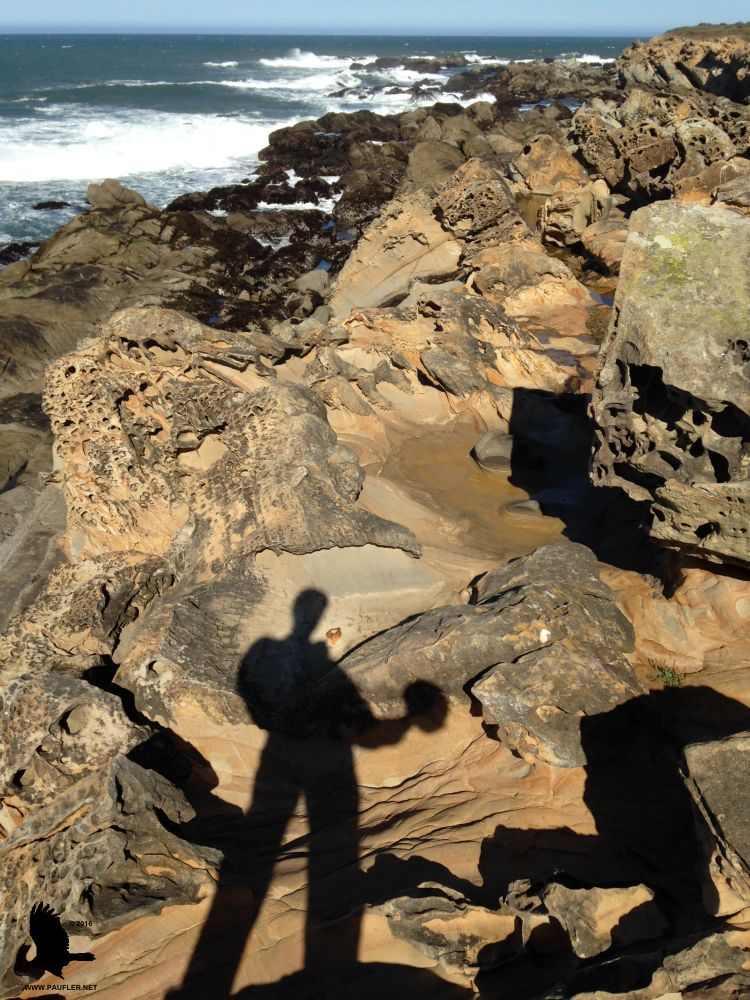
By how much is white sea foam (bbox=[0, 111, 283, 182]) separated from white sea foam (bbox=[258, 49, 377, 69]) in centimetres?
4403

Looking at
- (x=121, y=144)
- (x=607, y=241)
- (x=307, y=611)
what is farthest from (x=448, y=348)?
(x=121, y=144)

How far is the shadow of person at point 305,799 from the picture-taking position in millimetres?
3490

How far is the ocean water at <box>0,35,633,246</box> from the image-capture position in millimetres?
31609

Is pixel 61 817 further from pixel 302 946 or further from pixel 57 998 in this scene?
pixel 302 946

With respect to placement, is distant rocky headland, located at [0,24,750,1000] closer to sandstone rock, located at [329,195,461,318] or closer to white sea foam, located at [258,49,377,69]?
sandstone rock, located at [329,195,461,318]

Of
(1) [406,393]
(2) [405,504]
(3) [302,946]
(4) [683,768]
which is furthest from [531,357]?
(3) [302,946]

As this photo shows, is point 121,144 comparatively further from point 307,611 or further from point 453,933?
point 453,933

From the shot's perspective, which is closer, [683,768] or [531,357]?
[683,768]

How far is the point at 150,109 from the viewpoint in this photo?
4706 cm

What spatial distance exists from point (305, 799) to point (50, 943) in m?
1.56

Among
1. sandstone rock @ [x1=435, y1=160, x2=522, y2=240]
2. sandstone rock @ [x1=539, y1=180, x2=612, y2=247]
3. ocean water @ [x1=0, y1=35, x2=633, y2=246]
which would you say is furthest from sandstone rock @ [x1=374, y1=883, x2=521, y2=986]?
ocean water @ [x1=0, y1=35, x2=633, y2=246]

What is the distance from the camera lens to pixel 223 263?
19.7 meters

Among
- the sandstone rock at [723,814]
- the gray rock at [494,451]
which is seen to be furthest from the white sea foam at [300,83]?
the sandstone rock at [723,814]

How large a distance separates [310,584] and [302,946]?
8.71 feet
